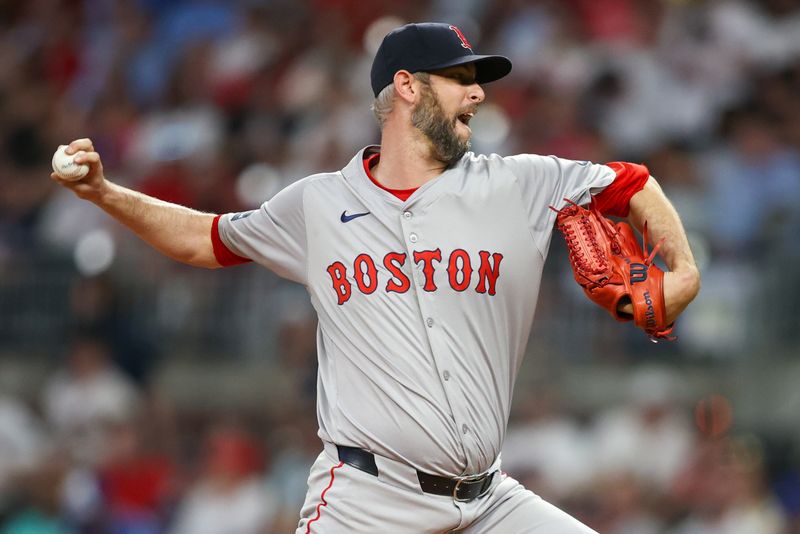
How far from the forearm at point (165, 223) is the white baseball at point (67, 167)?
7.0 inches

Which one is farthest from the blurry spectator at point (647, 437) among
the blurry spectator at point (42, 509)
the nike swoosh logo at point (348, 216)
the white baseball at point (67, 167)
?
the white baseball at point (67, 167)

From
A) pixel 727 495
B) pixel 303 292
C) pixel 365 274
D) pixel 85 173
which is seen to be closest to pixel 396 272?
pixel 365 274

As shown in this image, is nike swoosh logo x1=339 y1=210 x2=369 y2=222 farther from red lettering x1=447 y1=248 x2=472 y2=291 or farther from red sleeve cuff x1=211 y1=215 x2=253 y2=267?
red sleeve cuff x1=211 y1=215 x2=253 y2=267

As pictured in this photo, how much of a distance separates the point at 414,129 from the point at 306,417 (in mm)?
4233

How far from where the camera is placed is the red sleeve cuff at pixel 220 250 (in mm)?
4711

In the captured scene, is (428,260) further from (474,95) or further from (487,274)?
(474,95)

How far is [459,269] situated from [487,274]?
0.09 metres

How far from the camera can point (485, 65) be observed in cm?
457

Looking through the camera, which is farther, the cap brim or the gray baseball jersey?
the cap brim

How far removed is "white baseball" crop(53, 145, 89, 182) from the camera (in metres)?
4.41

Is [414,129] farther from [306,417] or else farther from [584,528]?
[306,417]

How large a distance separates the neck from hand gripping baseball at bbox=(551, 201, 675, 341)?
1.44 ft

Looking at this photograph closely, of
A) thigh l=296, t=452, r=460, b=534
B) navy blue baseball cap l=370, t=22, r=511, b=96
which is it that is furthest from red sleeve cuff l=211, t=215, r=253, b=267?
thigh l=296, t=452, r=460, b=534

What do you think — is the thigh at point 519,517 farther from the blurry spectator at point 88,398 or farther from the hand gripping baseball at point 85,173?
the blurry spectator at point 88,398
